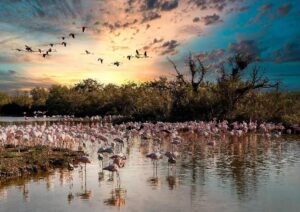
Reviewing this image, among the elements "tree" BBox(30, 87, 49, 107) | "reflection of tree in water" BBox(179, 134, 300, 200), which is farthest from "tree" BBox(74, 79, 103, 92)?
"reflection of tree in water" BBox(179, 134, 300, 200)

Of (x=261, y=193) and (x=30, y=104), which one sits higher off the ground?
(x=30, y=104)

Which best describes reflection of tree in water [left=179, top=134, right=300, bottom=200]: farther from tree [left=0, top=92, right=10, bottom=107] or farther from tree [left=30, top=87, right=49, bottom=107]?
tree [left=0, top=92, right=10, bottom=107]

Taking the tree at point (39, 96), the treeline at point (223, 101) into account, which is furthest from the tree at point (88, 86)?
the treeline at point (223, 101)

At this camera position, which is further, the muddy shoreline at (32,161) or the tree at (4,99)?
the tree at (4,99)

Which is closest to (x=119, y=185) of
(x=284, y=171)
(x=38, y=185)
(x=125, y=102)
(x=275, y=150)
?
(x=38, y=185)

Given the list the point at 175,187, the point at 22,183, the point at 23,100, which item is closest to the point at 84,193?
the point at 22,183

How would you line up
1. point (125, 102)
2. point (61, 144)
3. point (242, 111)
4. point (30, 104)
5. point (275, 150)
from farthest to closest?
point (30, 104)
point (125, 102)
point (242, 111)
point (61, 144)
point (275, 150)

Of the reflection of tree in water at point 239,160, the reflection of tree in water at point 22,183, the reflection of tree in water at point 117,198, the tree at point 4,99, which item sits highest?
the tree at point 4,99

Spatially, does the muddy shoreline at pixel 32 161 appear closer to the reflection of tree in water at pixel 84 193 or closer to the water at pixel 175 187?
the water at pixel 175 187

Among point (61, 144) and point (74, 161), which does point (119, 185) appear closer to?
point (74, 161)

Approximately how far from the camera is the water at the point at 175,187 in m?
11.4

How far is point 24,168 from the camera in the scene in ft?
51.2

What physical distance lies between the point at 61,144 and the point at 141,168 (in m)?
7.87

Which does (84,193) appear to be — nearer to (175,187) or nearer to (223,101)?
(175,187)
